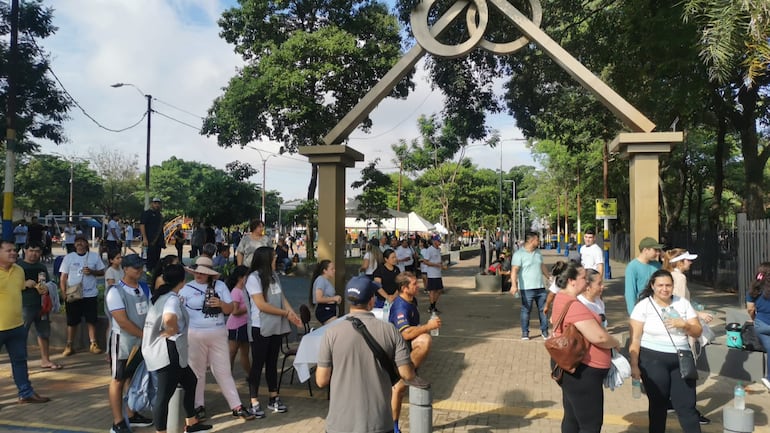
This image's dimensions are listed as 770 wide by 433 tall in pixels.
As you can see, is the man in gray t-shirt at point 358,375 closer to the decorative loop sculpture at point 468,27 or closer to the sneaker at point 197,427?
the sneaker at point 197,427

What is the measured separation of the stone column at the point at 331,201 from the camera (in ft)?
28.9

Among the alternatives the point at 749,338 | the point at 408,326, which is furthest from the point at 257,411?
the point at 749,338

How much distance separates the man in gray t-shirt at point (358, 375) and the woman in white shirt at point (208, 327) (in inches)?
90.0

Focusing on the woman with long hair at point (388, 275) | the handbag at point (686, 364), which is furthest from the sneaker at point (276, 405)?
the handbag at point (686, 364)

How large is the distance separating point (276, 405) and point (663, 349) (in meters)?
3.70

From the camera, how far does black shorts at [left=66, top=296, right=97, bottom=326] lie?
8086 mm

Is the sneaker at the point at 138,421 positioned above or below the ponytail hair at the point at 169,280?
below

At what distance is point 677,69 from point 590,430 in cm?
1003

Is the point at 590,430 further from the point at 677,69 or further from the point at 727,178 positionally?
the point at 727,178

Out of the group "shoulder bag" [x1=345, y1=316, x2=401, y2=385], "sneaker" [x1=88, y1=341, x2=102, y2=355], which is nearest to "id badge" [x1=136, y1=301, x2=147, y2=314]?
"shoulder bag" [x1=345, y1=316, x2=401, y2=385]

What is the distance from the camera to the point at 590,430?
386 cm

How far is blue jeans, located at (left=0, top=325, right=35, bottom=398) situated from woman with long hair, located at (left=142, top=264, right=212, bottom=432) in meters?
2.13

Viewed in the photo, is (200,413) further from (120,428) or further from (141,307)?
(141,307)

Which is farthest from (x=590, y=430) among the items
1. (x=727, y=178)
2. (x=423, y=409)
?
(x=727, y=178)
